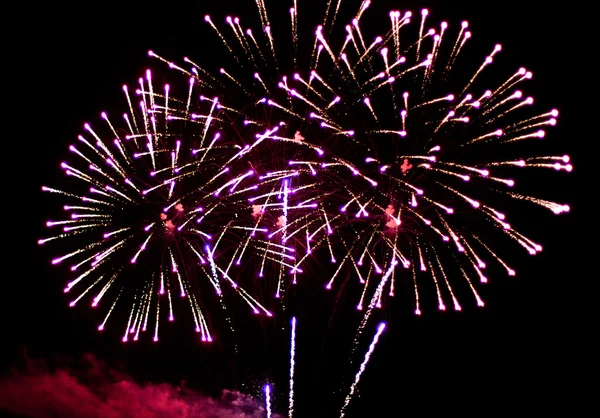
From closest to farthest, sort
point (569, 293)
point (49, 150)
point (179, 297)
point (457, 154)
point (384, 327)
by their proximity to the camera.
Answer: point (457, 154)
point (569, 293)
point (384, 327)
point (179, 297)
point (49, 150)

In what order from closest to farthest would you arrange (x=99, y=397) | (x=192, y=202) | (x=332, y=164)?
(x=332, y=164)
(x=192, y=202)
(x=99, y=397)

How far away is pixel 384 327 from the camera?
5820mm

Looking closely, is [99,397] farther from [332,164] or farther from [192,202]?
[332,164]

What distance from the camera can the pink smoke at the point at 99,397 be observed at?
5492mm

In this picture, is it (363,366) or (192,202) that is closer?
(192,202)

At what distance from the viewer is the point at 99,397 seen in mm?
5840

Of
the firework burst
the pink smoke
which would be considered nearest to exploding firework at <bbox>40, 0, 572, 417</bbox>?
the firework burst

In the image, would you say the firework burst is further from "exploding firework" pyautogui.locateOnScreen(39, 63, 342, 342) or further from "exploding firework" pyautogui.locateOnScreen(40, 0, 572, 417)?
"exploding firework" pyautogui.locateOnScreen(39, 63, 342, 342)

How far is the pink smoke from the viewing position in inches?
216

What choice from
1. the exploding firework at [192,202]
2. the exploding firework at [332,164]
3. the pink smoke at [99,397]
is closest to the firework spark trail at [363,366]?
the exploding firework at [332,164]

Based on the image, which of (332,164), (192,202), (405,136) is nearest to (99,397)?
(192,202)
